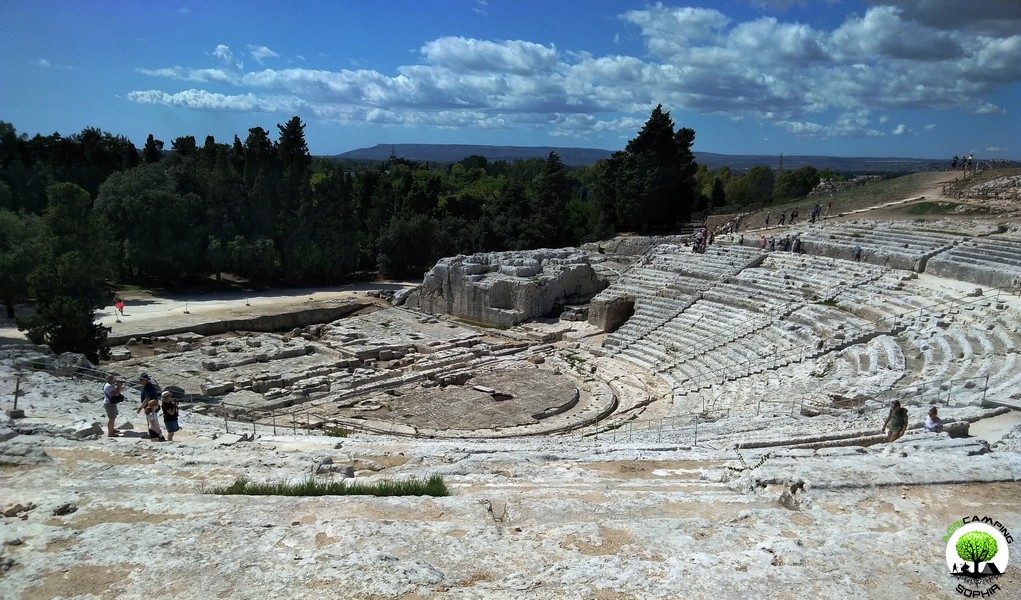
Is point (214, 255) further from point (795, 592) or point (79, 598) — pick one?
point (795, 592)

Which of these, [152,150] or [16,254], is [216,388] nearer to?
[16,254]

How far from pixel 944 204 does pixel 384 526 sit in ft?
97.9

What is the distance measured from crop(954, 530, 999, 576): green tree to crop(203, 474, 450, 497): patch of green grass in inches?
172

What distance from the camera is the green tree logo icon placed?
15.6 ft

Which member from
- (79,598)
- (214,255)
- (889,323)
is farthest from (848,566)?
(214,255)

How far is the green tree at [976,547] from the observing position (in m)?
4.76

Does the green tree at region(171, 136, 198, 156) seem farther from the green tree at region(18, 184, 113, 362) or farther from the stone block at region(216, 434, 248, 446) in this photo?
the stone block at region(216, 434, 248, 446)

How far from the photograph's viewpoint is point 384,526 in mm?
5480

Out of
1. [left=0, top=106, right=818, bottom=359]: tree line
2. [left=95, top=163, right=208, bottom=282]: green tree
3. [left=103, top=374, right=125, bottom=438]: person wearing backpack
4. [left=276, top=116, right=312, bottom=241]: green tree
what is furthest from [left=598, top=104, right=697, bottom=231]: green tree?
[left=103, top=374, right=125, bottom=438]: person wearing backpack

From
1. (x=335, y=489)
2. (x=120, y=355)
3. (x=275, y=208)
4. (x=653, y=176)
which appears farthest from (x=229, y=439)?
(x=653, y=176)

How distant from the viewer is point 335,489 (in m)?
6.50

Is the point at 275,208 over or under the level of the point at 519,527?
over

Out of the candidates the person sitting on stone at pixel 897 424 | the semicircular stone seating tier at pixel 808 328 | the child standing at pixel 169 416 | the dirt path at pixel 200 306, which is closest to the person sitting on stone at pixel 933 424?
the person sitting on stone at pixel 897 424

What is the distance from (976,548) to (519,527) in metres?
3.49
